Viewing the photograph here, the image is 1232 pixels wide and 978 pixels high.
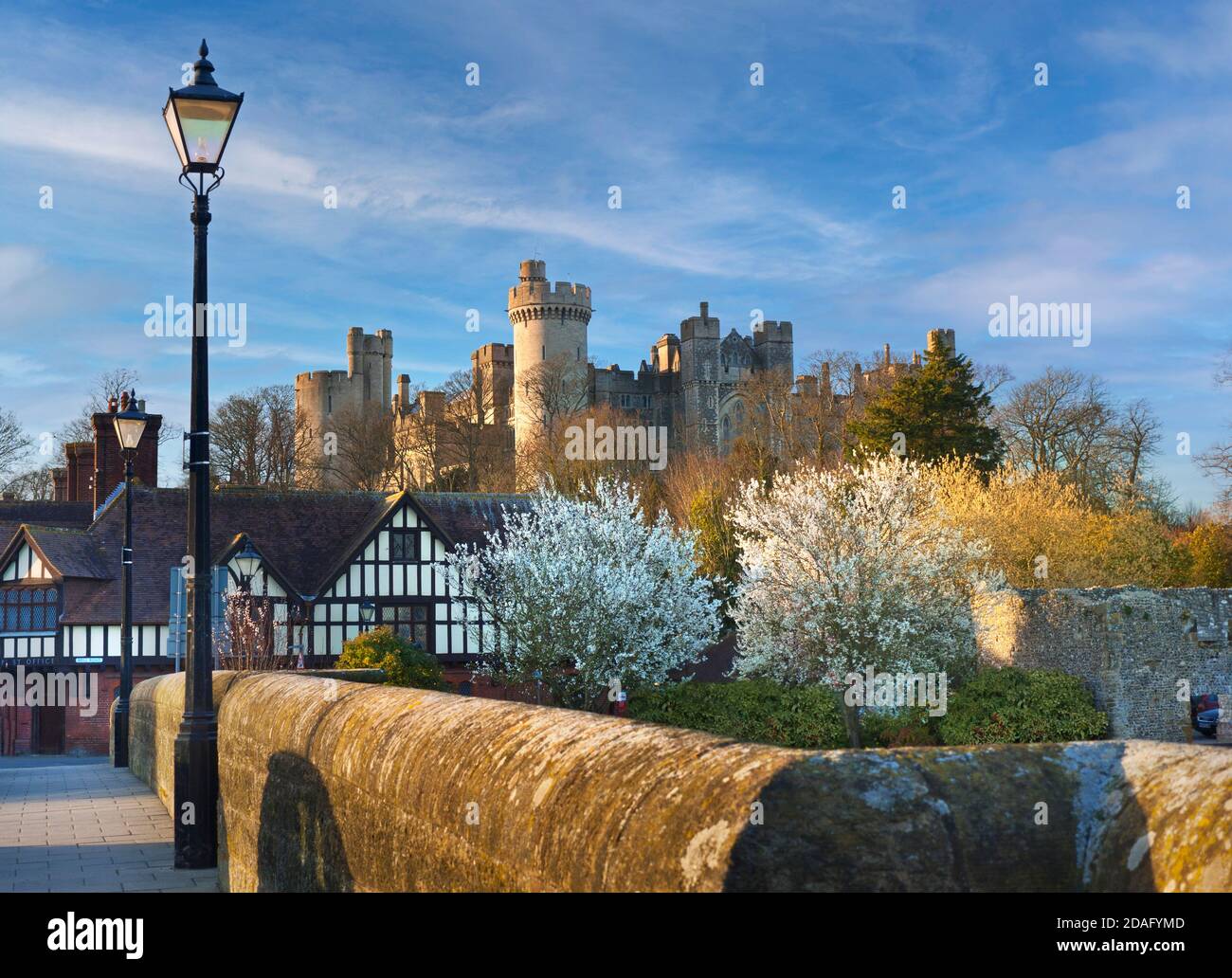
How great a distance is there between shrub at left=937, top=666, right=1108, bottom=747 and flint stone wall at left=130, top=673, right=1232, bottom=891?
21622 mm

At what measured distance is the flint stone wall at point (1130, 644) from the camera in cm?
2844

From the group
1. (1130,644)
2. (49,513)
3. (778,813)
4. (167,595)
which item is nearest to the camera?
(778,813)

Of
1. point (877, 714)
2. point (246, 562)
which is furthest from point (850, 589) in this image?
point (246, 562)

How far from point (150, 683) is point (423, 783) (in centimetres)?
1604

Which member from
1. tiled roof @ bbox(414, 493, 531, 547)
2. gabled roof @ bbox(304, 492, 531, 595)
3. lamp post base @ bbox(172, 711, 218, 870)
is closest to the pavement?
lamp post base @ bbox(172, 711, 218, 870)

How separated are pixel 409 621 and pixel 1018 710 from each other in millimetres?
17085

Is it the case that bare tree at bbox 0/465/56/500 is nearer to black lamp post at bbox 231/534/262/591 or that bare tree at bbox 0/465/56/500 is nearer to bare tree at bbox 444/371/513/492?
bare tree at bbox 444/371/513/492

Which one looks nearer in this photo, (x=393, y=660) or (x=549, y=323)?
(x=393, y=660)

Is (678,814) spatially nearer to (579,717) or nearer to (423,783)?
(579,717)

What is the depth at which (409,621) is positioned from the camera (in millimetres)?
35000

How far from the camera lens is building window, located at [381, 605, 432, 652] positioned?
34906 millimetres

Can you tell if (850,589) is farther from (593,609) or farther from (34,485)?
(34,485)

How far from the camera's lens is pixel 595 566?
27984 millimetres
